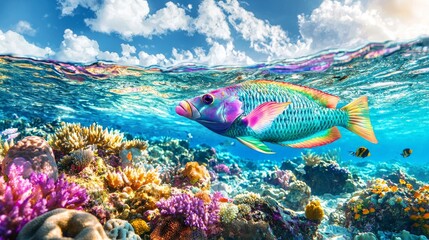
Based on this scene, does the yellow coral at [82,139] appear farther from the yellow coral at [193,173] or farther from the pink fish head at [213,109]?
the pink fish head at [213,109]

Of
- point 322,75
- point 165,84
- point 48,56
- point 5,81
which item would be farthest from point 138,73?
point 322,75

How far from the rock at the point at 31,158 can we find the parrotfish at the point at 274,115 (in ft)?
12.4

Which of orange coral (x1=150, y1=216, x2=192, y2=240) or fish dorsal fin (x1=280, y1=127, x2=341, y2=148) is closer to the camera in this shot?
fish dorsal fin (x1=280, y1=127, x2=341, y2=148)

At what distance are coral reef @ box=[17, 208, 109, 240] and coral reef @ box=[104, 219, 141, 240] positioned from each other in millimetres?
808

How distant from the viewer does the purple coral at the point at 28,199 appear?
2.98 metres

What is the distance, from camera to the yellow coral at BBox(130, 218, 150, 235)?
13.9 ft

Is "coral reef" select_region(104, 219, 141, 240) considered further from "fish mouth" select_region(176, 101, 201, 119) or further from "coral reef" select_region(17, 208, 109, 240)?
"fish mouth" select_region(176, 101, 201, 119)

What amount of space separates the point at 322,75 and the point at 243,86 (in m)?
15.6

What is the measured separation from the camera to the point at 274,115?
7.46ft

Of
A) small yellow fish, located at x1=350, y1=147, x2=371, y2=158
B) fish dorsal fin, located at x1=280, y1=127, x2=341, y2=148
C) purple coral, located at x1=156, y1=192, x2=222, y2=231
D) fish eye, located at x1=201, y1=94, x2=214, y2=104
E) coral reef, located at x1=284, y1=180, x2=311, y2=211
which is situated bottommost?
coral reef, located at x1=284, y1=180, x2=311, y2=211

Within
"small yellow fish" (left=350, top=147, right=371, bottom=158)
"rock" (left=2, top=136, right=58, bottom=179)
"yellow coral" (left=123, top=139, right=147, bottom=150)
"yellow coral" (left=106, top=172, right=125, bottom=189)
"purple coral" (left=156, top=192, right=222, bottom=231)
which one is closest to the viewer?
"purple coral" (left=156, top=192, right=222, bottom=231)

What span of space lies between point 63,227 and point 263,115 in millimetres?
2324

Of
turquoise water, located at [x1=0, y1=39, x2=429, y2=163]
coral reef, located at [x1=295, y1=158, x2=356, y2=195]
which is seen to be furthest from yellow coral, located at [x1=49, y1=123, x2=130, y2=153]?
coral reef, located at [x1=295, y1=158, x2=356, y2=195]

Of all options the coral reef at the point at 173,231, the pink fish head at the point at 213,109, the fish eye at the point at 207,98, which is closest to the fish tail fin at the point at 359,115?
the pink fish head at the point at 213,109
